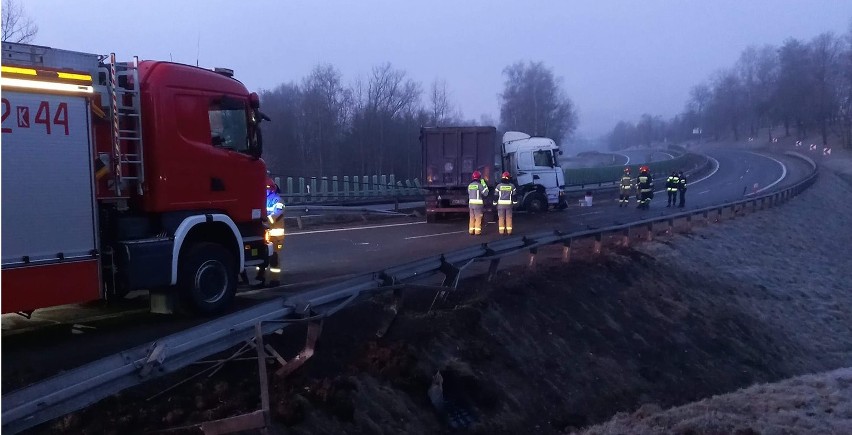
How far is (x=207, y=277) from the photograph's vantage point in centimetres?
936

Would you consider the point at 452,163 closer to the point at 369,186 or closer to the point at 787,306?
the point at 787,306

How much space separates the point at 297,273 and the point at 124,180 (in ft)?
18.6

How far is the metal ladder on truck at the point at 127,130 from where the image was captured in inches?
336

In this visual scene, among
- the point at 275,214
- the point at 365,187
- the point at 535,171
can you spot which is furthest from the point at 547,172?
the point at 275,214

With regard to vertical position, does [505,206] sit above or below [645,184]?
below

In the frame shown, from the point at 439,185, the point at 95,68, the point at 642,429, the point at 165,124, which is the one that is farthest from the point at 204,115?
the point at 439,185

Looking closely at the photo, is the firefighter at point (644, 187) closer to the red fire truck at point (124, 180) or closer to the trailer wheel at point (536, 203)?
the trailer wheel at point (536, 203)

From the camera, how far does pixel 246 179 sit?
10008mm

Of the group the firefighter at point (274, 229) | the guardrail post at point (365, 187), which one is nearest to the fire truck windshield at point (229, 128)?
the firefighter at point (274, 229)

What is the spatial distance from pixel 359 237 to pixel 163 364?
15.2m

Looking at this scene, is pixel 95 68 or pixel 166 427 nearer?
pixel 166 427

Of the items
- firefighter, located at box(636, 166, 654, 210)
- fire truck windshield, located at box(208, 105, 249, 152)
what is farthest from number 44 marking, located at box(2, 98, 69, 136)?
firefighter, located at box(636, 166, 654, 210)

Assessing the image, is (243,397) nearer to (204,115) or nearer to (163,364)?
(163,364)

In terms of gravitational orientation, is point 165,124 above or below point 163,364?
above
